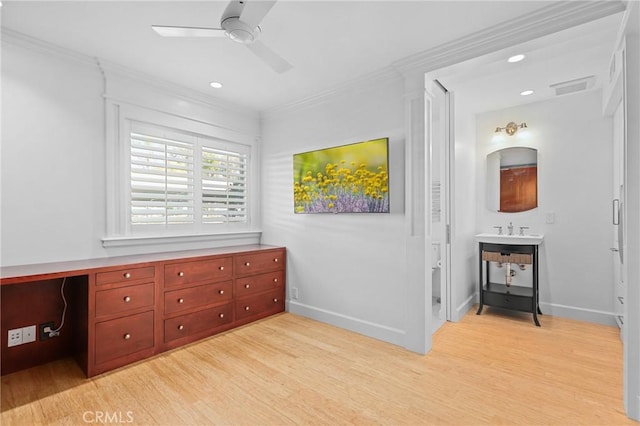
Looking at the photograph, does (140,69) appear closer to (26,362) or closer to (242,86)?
(242,86)

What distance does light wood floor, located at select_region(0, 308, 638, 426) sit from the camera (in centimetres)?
184

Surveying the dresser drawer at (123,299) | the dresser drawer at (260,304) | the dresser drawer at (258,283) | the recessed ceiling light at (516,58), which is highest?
the recessed ceiling light at (516,58)

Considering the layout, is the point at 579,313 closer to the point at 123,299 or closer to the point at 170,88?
the point at 123,299

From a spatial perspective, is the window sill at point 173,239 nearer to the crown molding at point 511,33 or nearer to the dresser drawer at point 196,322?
the dresser drawer at point 196,322

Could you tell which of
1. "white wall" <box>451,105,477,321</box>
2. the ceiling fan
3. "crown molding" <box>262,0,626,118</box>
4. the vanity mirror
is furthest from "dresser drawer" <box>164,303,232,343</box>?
the vanity mirror

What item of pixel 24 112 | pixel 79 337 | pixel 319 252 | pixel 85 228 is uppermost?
pixel 24 112

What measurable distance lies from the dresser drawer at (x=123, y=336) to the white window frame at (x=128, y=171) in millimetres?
776

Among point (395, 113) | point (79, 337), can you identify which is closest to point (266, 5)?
point (395, 113)

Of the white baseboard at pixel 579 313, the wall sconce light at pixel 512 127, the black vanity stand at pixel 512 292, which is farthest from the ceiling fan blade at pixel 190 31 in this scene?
the white baseboard at pixel 579 313

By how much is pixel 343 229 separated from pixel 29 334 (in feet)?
9.17

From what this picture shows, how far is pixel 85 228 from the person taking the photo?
2.65 metres

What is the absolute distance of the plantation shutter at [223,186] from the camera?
11.6 ft

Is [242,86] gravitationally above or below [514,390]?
above

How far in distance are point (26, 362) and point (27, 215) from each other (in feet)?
3.78
